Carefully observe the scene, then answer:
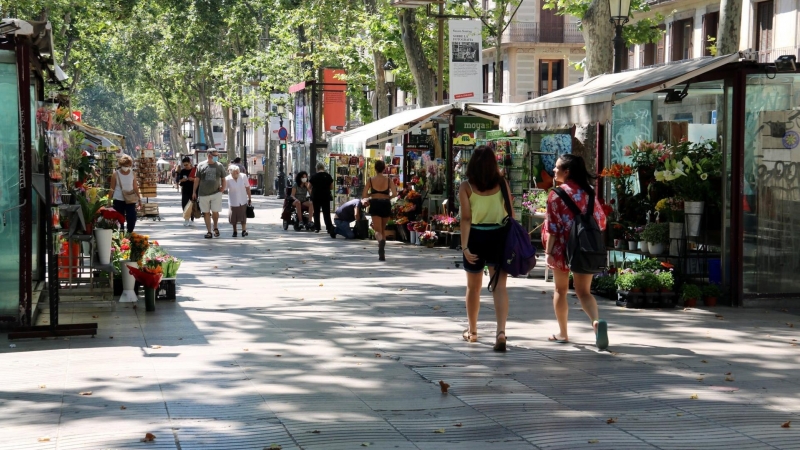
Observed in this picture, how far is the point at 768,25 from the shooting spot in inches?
1291

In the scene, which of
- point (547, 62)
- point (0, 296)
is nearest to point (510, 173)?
point (0, 296)

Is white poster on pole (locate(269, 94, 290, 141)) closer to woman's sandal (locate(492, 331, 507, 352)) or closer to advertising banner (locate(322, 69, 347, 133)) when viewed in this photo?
advertising banner (locate(322, 69, 347, 133))

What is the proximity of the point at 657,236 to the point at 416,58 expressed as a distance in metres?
16.5

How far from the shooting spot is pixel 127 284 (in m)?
12.3

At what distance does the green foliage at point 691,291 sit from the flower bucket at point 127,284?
5899 millimetres

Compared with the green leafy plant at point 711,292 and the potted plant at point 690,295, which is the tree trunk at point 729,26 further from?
the potted plant at point 690,295

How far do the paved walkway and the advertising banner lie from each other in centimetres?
2678

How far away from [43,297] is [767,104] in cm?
821

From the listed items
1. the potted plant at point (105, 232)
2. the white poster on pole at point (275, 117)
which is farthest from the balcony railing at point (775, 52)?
the potted plant at point (105, 232)

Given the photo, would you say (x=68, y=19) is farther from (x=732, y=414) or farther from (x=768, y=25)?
(x=732, y=414)

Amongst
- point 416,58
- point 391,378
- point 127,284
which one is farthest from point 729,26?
point 416,58

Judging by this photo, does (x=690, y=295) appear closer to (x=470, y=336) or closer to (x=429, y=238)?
(x=470, y=336)

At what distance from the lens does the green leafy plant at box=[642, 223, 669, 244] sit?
12797 mm

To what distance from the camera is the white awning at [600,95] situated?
12047 mm
